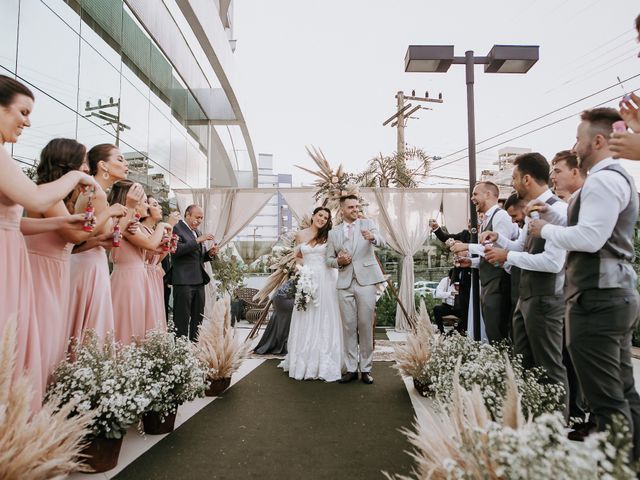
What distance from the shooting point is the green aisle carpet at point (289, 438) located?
272 cm

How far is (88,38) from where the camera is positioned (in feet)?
26.5

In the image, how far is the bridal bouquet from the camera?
5.59 m

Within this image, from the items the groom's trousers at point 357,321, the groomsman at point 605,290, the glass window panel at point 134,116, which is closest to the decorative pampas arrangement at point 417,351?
the groom's trousers at point 357,321

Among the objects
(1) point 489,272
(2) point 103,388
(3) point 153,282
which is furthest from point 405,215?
(2) point 103,388

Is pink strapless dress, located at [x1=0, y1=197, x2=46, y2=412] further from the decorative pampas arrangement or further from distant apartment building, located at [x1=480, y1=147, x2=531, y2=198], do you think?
distant apartment building, located at [x1=480, y1=147, x2=531, y2=198]

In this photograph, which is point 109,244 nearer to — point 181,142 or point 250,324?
point 250,324

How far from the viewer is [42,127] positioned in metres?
6.68

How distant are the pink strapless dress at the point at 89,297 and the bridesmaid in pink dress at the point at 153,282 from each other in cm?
81

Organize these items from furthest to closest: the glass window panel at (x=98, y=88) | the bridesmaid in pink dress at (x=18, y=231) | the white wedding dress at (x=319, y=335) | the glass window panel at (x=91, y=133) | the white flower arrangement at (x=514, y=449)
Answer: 1. the glass window panel at (x=98, y=88)
2. the glass window panel at (x=91, y=133)
3. the white wedding dress at (x=319, y=335)
4. the bridesmaid in pink dress at (x=18, y=231)
5. the white flower arrangement at (x=514, y=449)

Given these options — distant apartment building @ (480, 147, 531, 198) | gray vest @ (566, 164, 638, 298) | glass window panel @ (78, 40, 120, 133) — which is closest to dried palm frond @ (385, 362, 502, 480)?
gray vest @ (566, 164, 638, 298)

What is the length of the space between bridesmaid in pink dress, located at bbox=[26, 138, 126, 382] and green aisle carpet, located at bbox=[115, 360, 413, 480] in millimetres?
940

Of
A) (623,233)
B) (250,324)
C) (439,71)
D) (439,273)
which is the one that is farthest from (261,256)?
(623,233)

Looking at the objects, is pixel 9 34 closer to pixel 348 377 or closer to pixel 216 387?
pixel 216 387

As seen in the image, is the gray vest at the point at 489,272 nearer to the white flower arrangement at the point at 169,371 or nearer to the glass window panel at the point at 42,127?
the white flower arrangement at the point at 169,371
